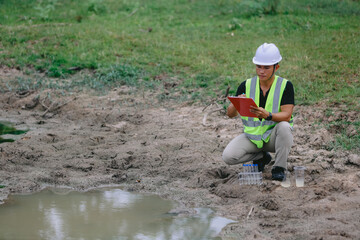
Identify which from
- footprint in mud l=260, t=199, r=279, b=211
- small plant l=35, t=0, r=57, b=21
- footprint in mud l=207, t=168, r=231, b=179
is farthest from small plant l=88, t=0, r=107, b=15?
footprint in mud l=260, t=199, r=279, b=211

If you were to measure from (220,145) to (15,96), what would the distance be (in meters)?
4.75

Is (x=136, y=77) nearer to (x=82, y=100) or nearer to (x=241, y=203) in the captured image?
(x=82, y=100)

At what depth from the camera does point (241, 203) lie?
556cm

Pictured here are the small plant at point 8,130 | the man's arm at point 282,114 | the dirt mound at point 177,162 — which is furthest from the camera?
the small plant at point 8,130

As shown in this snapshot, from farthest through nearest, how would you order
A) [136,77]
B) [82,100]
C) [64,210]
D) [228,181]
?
[136,77], [82,100], [228,181], [64,210]

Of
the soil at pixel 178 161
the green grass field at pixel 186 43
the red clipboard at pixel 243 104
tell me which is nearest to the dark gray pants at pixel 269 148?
the soil at pixel 178 161

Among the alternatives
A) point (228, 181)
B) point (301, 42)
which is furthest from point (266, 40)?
point (228, 181)

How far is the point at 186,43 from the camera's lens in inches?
500

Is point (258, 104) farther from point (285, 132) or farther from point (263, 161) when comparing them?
point (263, 161)

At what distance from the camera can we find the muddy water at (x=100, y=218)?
4.95 meters

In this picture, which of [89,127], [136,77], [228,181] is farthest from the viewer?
[136,77]

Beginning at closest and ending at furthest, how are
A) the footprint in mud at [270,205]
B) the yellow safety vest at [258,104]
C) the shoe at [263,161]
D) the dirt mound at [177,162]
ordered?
1. the dirt mound at [177,162]
2. the footprint in mud at [270,205]
3. the yellow safety vest at [258,104]
4. the shoe at [263,161]

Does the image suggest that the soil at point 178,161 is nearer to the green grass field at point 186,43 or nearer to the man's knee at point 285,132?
the man's knee at point 285,132

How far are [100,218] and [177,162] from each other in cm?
172
